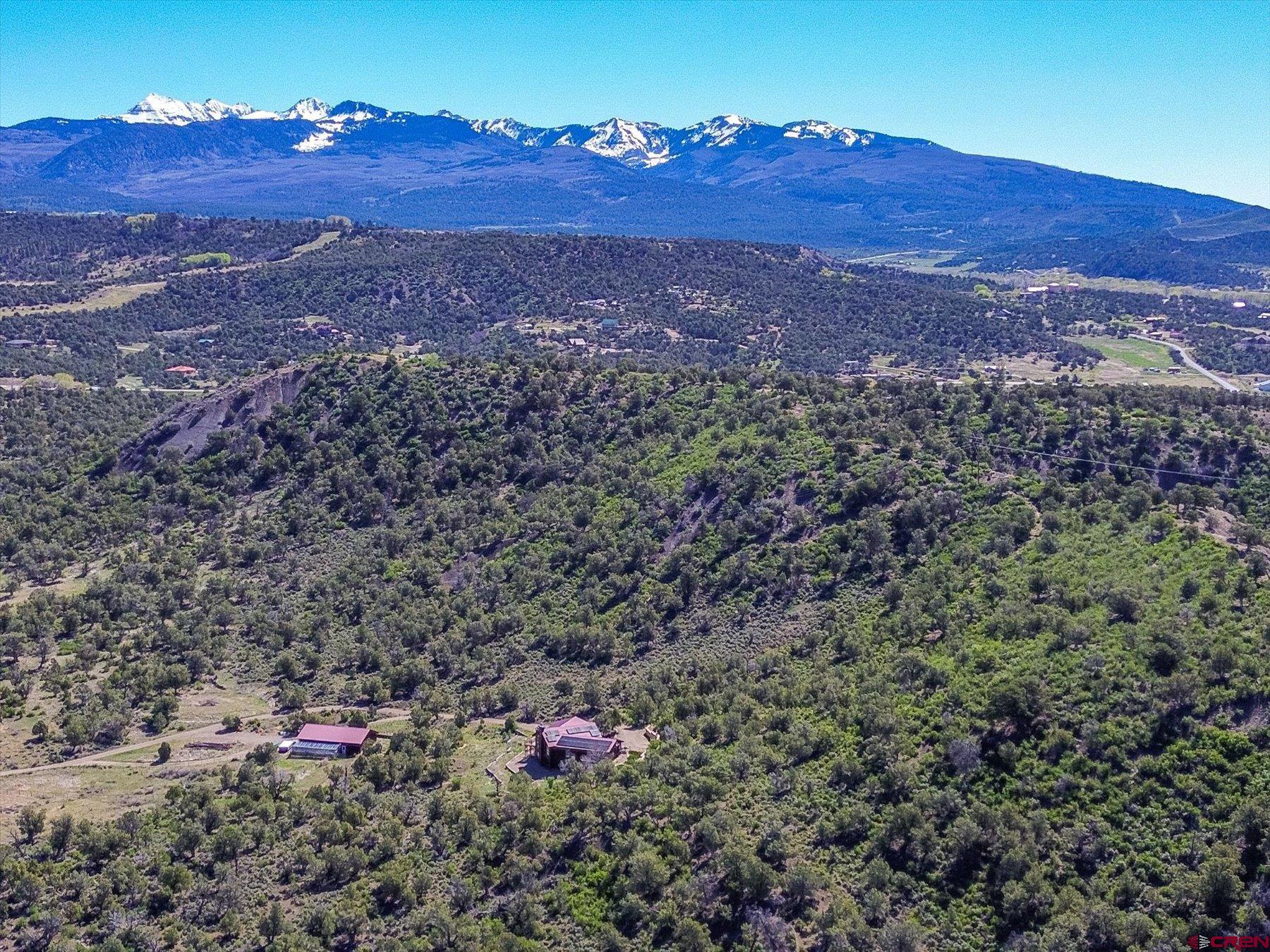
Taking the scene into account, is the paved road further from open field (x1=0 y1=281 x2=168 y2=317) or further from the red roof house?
open field (x1=0 y1=281 x2=168 y2=317)

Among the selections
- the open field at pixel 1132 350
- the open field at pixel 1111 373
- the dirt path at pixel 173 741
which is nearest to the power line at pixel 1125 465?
the dirt path at pixel 173 741

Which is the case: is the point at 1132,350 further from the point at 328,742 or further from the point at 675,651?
the point at 328,742

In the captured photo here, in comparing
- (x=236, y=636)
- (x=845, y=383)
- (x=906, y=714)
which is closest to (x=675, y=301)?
(x=845, y=383)

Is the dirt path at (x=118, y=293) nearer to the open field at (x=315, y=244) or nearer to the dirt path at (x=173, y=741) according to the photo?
the open field at (x=315, y=244)

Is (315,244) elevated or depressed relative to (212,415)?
elevated

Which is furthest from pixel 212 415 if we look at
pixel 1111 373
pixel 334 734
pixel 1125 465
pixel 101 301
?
pixel 1111 373

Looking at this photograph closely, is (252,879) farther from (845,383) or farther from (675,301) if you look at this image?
(675,301)
